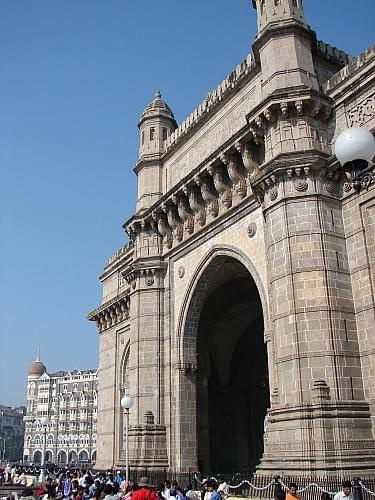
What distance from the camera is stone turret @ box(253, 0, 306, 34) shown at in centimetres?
1730

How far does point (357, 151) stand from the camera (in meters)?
7.88

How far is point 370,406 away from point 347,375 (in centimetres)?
87

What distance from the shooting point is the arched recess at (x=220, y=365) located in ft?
65.5

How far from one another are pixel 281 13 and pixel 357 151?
441 inches

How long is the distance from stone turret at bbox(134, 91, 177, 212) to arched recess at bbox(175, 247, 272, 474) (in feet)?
15.1

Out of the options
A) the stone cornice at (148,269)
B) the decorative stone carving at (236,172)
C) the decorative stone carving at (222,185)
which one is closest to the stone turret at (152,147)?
the stone cornice at (148,269)

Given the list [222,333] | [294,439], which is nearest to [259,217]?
[294,439]

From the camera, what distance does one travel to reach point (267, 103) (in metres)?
16.1

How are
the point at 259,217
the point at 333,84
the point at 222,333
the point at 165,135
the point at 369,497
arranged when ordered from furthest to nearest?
the point at 222,333 < the point at 165,135 < the point at 259,217 < the point at 333,84 < the point at 369,497

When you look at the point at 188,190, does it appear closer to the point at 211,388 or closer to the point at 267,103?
the point at 267,103

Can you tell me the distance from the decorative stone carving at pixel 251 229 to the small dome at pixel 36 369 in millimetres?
104518

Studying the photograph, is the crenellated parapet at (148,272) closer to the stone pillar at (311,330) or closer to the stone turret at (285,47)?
the stone pillar at (311,330)

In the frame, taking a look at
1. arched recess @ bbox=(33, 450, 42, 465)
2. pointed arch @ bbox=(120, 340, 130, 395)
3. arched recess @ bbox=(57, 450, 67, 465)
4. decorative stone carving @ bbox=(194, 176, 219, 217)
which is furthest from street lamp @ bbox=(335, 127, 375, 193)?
arched recess @ bbox=(33, 450, 42, 465)

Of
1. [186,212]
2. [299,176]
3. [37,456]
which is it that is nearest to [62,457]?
[37,456]
